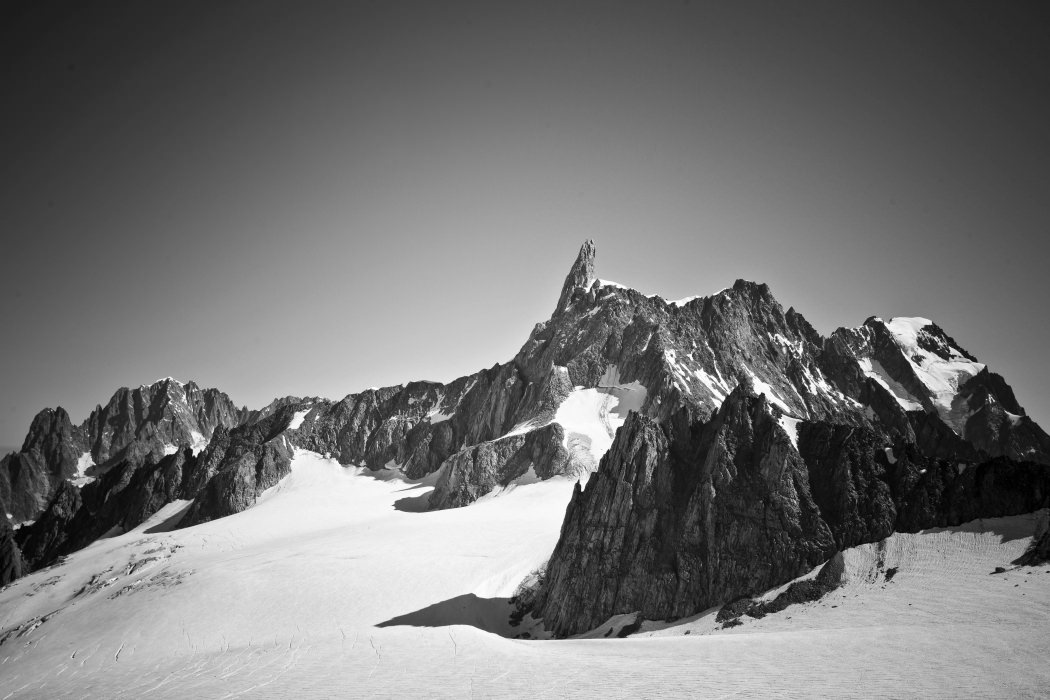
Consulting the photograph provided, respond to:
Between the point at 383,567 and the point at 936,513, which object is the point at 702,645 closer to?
the point at 936,513

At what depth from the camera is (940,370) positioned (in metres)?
150

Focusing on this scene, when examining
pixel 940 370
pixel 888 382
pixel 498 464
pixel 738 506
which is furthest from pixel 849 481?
pixel 940 370

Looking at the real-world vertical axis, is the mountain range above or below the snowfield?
above

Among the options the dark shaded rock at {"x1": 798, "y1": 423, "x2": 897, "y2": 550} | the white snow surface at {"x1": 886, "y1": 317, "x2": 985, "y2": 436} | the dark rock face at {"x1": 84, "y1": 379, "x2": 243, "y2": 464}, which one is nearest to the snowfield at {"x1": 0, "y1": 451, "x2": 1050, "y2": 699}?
the dark shaded rock at {"x1": 798, "y1": 423, "x2": 897, "y2": 550}

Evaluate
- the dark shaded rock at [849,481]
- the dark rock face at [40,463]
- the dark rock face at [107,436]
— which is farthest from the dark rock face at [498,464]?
the dark rock face at [40,463]

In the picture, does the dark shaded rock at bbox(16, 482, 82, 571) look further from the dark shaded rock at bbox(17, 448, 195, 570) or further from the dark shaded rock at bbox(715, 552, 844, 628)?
the dark shaded rock at bbox(715, 552, 844, 628)

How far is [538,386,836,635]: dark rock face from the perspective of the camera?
122 ft

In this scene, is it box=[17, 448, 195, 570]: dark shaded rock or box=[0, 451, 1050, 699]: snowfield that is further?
box=[17, 448, 195, 570]: dark shaded rock

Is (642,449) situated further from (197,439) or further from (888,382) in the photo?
(197,439)

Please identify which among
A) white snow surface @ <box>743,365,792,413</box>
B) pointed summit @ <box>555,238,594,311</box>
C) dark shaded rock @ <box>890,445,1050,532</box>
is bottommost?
dark shaded rock @ <box>890,445,1050,532</box>

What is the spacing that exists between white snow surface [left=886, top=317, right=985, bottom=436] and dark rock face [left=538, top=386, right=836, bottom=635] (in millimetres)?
120127

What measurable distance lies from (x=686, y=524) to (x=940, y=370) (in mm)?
151926

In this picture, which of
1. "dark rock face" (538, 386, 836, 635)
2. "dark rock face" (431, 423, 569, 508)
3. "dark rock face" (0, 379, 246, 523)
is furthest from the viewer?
"dark rock face" (0, 379, 246, 523)

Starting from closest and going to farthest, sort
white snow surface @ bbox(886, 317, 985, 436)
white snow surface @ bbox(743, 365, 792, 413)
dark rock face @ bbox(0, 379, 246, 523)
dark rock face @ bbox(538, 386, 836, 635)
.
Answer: dark rock face @ bbox(538, 386, 836, 635), white snow surface @ bbox(743, 365, 792, 413), dark rock face @ bbox(0, 379, 246, 523), white snow surface @ bbox(886, 317, 985, 436)
